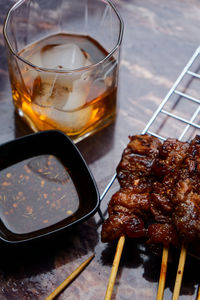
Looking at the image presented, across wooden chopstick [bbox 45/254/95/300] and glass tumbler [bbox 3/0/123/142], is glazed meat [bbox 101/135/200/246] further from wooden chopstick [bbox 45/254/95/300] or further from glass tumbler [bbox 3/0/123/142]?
glass tumbler [bbox 3/0/123/142]

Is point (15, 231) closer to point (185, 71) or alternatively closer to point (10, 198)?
point (10, 198)

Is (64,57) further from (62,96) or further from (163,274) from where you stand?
(163,274)

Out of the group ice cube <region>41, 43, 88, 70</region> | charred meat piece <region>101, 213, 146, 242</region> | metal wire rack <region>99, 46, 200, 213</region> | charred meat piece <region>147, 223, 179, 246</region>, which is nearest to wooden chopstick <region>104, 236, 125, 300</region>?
charred meat piece <region>101, 213, 146, 242</region>

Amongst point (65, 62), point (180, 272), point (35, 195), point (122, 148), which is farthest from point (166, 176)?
point (65, 62)

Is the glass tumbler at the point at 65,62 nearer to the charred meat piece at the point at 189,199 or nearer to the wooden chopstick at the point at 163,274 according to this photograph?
the charred meat piece at the point at 189,199

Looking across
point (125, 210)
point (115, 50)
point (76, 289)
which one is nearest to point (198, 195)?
point (125, 210)

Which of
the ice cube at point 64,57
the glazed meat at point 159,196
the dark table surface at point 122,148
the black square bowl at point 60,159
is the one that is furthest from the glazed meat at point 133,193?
the ice cube at point 64,57

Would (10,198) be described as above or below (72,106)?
below
